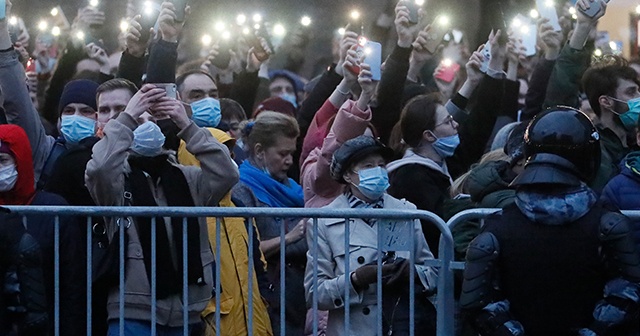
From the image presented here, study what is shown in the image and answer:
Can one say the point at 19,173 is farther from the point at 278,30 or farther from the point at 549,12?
the point at 278,30

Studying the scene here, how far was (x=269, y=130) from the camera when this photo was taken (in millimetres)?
8047

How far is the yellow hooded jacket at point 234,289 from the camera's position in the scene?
682 centimetres

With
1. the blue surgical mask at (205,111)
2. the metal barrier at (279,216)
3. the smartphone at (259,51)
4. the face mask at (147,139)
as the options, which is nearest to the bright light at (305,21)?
the smartphone at (259,51)

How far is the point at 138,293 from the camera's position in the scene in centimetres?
655

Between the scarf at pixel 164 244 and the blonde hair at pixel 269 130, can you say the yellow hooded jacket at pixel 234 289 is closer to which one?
the scarf at pixel 164 244

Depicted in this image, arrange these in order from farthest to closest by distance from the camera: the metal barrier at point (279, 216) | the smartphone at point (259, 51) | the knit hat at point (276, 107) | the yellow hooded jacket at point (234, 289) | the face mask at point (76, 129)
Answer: the smartphone at point (259, 51), the knit hat at point (276, 107), the face mask at point (76, 129), the yellow hooded jacket at point (234, 289), the metal barrier at point (279, 216)

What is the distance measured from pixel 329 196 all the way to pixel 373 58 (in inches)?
40.9

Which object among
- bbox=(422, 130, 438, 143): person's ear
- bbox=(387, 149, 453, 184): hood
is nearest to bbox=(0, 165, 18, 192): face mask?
bbox=(387, 149, 453, 184): hood

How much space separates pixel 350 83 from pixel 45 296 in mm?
2995

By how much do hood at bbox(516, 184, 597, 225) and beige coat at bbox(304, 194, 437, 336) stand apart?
0.98m

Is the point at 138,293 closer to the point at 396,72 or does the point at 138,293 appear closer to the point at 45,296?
the point at 45,296

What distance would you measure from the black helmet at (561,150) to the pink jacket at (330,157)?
199cm

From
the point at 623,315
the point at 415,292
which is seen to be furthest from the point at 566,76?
the point at 623,315

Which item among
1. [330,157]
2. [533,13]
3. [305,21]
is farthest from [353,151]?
[305,21]
